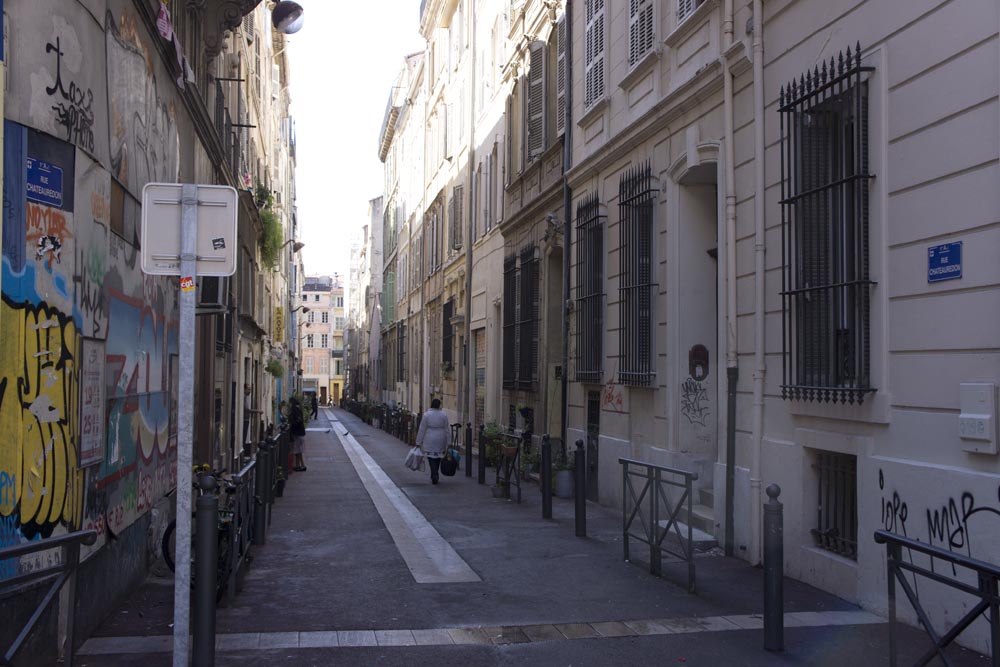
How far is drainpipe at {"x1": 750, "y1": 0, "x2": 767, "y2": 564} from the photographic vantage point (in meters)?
9.16

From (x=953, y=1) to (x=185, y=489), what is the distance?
227 inches

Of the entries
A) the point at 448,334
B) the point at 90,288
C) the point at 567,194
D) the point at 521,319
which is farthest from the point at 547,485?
the point at 448,334

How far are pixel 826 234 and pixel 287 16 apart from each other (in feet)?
45.1

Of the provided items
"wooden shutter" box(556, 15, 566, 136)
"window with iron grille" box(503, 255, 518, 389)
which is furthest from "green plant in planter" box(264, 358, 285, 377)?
"wooden shutter" box(556, 15, 566, 136)

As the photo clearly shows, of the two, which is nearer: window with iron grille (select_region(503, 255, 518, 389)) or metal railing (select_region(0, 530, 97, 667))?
metal railing (select_region(0, 530, 97, 667))

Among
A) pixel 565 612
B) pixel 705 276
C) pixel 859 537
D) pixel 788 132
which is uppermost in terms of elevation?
pixel 788 132

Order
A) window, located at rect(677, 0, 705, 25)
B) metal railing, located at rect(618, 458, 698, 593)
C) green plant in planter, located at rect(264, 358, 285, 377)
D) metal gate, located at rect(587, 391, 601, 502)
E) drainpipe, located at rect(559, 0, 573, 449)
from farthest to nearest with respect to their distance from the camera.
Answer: green plant in planter, located at rect(264, 358, 285, 377) → drainpipe, located at rect(559, 0, 573, 449) → metal gate, located at rect(587, 391, 601, 502) → window, located at rect(677, 0, 705, 25) → metal railing, located at rect(618, 458, 698, 593)

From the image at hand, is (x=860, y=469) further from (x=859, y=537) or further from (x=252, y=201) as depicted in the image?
(x=252, y=201)

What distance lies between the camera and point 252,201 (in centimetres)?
2058

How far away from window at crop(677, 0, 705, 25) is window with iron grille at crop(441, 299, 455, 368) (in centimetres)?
1726

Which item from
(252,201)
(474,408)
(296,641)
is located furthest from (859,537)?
(474,408)

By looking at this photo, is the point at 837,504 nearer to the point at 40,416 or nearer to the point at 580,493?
the point at 580,493

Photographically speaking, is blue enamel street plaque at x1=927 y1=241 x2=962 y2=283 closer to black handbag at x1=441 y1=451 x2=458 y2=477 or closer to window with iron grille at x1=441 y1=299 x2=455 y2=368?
black handbag at x1=441 y1=451 x2=458 y2=477

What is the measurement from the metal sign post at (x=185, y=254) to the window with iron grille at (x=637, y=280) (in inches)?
310
